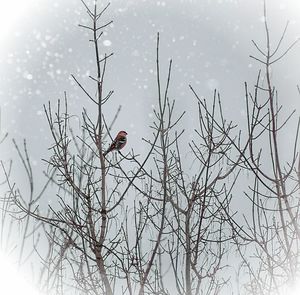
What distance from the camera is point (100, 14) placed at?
3.53m

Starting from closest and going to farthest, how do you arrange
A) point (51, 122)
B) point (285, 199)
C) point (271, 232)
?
point (285, 199) < point (51, 122) < point (271, 232)

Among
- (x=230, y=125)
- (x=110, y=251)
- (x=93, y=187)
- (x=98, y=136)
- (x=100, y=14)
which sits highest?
(x=100, y=14)

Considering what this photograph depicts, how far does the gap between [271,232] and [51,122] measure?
8.08 ft

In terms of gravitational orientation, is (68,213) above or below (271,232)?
below

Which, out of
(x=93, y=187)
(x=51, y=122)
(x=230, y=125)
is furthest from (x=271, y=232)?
(x=51, y=122)

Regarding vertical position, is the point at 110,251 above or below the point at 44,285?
below

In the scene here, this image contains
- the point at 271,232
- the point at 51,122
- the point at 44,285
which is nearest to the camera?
the point at 51,122

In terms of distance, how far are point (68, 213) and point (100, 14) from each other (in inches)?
66.4

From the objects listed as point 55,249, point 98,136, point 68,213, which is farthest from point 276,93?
point 55,249

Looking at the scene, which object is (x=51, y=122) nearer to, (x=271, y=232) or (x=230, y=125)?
(x=230, y=125)

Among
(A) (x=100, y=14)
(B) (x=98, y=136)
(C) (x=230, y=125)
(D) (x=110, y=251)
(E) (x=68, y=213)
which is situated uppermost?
(A) (x=100, y=14)

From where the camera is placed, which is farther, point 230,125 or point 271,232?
point 271,232

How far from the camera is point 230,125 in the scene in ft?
11.6

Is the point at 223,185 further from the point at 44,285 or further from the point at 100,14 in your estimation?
the point at 44,285
